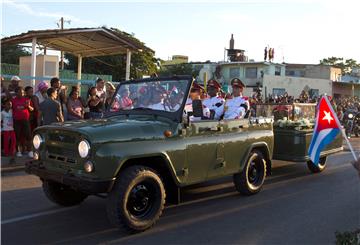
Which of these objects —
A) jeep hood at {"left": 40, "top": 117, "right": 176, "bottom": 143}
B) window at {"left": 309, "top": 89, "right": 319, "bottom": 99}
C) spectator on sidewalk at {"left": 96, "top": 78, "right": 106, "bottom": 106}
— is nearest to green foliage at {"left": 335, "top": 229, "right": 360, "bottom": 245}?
jeep hood at {"left": 40, "top": 117, "right": 176, "bottom": 143}

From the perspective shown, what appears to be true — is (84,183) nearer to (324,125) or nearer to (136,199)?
(136,199)

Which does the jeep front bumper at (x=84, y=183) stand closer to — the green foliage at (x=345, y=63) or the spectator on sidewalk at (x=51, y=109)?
the spectator on sidewalk at (x=51, y=109)

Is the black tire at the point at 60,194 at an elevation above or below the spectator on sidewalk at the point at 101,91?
below

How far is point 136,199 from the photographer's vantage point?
543cm

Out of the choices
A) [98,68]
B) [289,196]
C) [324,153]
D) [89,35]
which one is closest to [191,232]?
[289,196]

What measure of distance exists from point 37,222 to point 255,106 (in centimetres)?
628

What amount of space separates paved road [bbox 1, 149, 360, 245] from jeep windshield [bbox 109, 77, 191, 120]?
4.72 feet

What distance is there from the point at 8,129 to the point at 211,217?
18.8ft

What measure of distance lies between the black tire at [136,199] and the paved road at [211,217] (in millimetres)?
159

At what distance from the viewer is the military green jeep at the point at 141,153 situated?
16.8 ft

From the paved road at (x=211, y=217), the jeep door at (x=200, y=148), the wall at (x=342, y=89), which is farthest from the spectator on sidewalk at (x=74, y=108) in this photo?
the wall at (x=342, y=89)

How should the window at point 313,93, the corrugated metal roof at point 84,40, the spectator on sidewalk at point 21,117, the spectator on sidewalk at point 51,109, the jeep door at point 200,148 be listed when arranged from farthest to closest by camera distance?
the window at point 313,93
the corrugated metal roof at point 84,40
the spectator on sidewalk at point 21,117
the spectator on sidewalk at point 51,109
the jeep door at point 200,148

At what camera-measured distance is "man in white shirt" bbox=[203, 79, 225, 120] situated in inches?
297

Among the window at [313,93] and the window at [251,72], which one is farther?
the window at [251,72]
